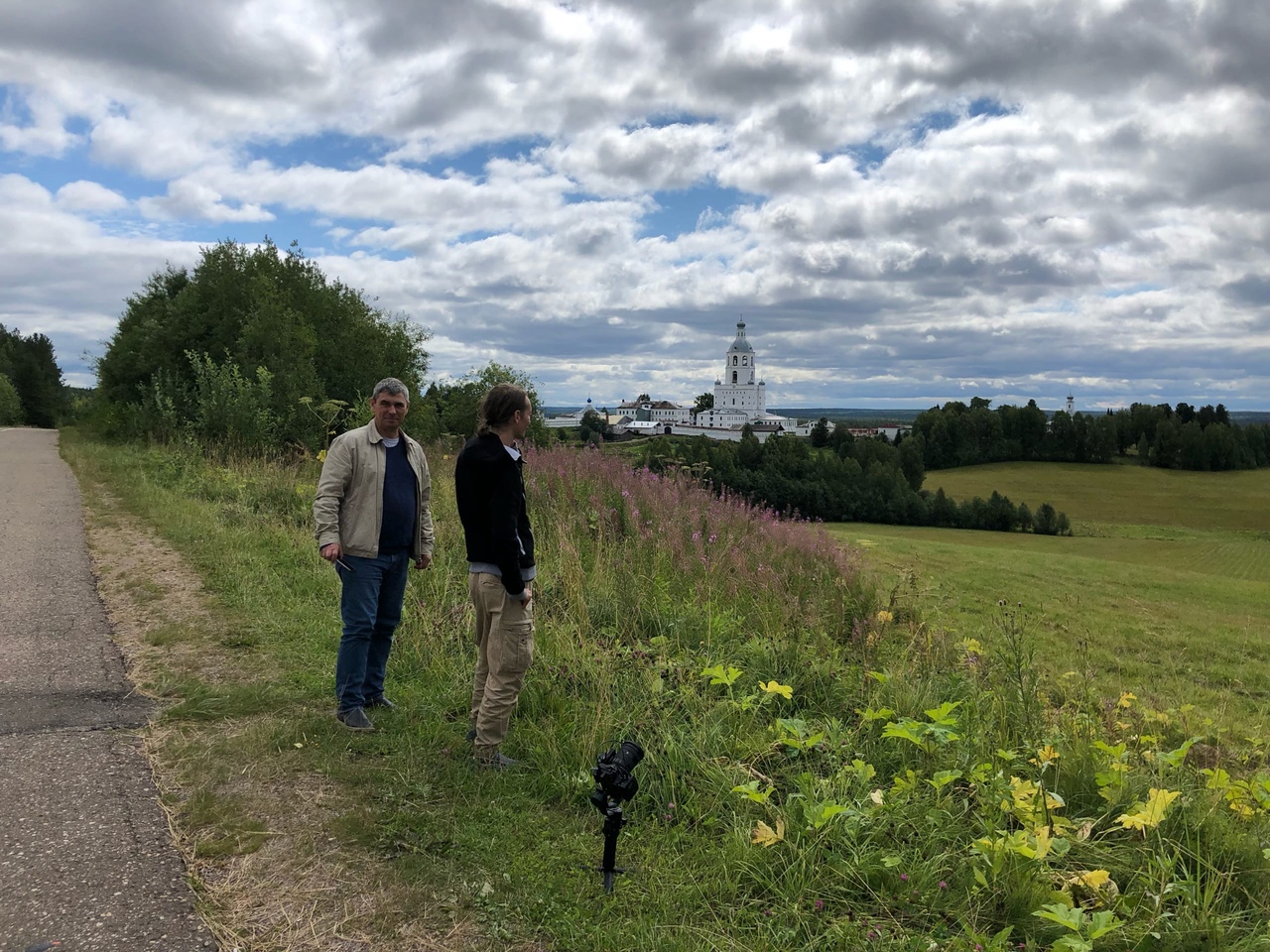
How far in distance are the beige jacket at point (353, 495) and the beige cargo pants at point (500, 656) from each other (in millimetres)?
846

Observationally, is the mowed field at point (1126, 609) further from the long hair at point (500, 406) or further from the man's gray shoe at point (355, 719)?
the man's gray shoe at point (355, 719)

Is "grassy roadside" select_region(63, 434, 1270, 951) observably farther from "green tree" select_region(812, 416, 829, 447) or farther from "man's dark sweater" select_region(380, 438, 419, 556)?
"green tree" select_region(812, 416, 829, 447)

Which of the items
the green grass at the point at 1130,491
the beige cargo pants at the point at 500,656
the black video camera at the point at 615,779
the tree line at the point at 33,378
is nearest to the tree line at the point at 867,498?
the green grass at the point at 1130,491

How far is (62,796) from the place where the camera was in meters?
3.52

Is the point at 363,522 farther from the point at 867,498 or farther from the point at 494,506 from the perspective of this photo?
the point at 867,498

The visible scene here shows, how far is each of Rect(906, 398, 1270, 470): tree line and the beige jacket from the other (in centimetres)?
10915

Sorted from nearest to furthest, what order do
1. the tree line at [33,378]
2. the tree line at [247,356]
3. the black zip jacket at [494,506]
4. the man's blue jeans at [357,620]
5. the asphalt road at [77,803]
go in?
the asphalt road at [77,803] < the black zip jacket at [494,506] < the man's blue jeans at [357,620] < the tree line at [247,356] < the tree line at [33,378]

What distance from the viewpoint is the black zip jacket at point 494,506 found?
13.1ft

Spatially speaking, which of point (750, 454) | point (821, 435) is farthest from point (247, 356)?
point (821, 435)

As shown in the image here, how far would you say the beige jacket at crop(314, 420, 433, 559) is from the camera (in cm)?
461

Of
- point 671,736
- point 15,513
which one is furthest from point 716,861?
point 15,513

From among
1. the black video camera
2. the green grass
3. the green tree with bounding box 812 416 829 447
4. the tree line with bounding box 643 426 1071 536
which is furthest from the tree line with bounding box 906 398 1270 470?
the black video camera

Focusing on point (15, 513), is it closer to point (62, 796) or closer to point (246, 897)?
point (62, 796)

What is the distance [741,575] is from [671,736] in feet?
9.07
